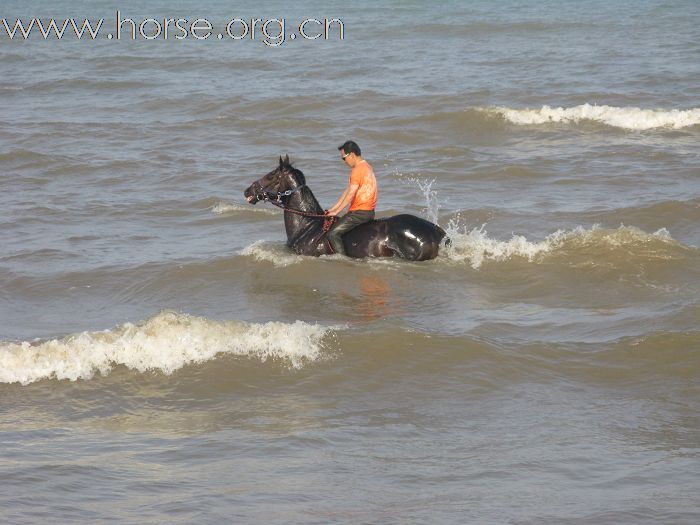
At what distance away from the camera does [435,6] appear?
160 ft

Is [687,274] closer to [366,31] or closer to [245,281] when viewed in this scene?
[245,281]

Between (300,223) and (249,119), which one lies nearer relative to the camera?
(300,223)

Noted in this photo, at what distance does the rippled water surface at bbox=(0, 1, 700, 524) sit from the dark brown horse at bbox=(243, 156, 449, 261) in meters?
0.19

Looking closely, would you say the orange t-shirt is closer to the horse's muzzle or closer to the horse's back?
the horse's back

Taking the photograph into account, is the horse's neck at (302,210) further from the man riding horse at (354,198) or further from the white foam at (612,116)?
the white foam at (612,116)

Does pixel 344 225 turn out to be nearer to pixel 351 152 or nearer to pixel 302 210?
pixel 302 210

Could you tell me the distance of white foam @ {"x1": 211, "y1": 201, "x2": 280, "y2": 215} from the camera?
16.9 metres

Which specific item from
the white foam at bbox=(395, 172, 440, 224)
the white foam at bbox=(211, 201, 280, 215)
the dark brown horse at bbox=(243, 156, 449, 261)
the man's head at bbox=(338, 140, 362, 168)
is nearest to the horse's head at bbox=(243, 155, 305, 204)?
the dark brown horse at bbox=(243, 156, 449, 261)

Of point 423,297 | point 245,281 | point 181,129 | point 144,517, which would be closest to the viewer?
point 144,517

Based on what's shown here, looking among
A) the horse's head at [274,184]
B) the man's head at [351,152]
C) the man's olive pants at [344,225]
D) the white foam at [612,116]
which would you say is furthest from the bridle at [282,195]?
the white foam at [612,116]

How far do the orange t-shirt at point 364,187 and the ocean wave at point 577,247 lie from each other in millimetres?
1190

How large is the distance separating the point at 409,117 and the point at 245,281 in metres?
11.3

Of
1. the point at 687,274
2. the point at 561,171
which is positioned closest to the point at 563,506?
the point at 687,274

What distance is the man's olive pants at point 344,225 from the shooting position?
13.2m
